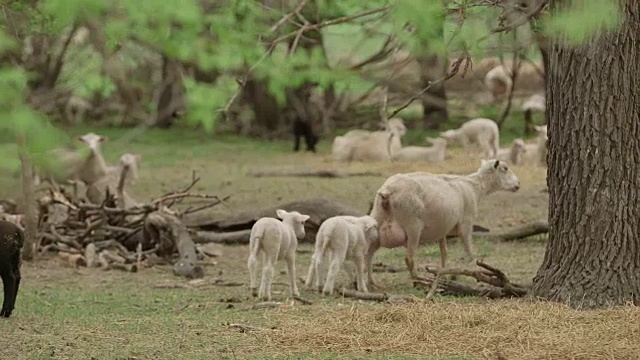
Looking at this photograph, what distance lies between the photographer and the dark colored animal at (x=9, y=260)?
856 cm

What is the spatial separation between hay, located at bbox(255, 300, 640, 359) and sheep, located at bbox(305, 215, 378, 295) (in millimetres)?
991

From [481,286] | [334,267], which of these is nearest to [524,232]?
[481,286]

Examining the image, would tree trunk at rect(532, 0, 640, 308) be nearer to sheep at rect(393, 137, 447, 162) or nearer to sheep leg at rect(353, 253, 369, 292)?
sheep leg at rect(353, 253, 369, 292)

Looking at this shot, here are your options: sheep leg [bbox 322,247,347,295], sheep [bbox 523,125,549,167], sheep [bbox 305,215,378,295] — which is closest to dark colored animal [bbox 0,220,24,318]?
sheep [bbox 305,215,378,295]

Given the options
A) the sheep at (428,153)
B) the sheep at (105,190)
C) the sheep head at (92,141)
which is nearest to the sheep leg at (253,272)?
the sheep at (105,190)

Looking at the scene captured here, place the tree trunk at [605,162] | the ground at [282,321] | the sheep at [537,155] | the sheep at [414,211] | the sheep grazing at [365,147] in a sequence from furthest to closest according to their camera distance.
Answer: the sheep grazing at [365,147] < the sheep at [537,155] < the sheep at [414,211] < the tree trunk at [605,162] < the ground at [282,321]

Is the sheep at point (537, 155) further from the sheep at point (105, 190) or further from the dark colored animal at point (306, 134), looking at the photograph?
the sheep at point (105, 190)

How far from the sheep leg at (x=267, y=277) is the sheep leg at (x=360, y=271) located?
723 millimetres

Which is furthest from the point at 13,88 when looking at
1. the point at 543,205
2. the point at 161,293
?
the point at 543,205

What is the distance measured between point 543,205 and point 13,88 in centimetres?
1006

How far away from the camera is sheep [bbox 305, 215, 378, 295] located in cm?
930

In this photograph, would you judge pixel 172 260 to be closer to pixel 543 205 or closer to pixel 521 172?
pixel 543 205

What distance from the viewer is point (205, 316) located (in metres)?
8.71

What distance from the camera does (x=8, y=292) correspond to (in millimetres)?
8734
